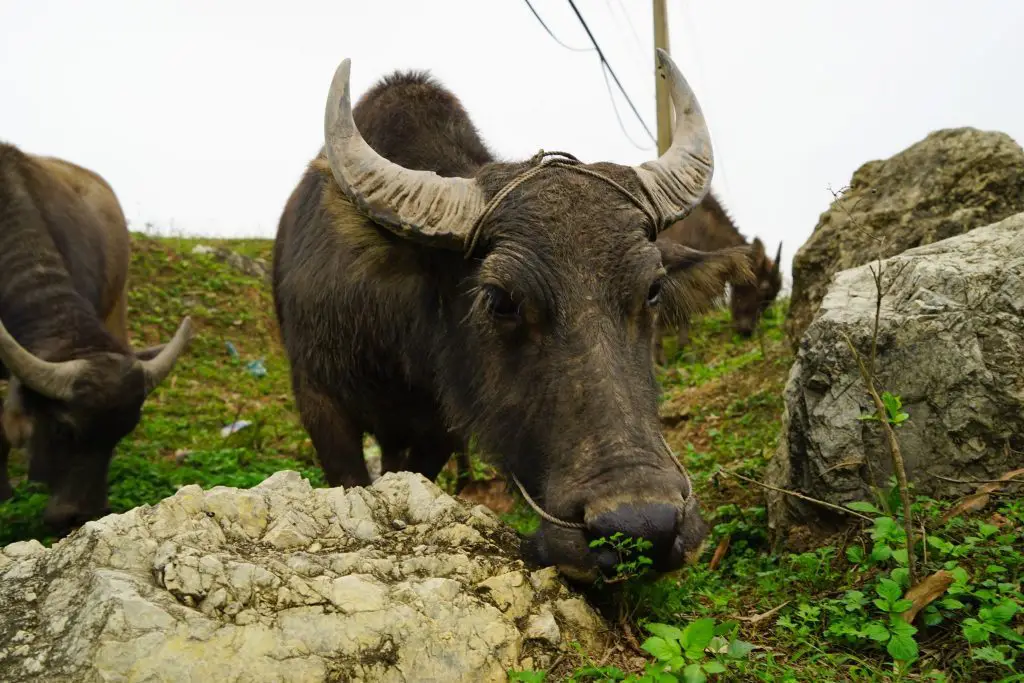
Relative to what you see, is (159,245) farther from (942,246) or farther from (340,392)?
(942,246)

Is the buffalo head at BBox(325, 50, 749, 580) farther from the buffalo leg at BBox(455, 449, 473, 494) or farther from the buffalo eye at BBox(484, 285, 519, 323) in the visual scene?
the buffalo leg at BBox(455, 449, 473, 494)

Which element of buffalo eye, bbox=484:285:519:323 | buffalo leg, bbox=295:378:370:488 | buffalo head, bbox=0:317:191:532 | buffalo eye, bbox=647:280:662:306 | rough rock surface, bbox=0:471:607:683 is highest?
buffalo eye, bbox=647:280:662:306

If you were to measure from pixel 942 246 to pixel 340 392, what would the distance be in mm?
3035

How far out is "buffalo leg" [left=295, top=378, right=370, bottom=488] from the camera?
453 centimetres

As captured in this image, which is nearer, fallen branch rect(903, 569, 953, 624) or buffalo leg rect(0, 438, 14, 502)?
fallen branch rect(903, 569, 953, 624)

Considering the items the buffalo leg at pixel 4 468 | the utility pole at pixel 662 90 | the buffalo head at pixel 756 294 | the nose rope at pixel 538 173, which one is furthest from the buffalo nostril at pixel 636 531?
the utility pole at pixel 662 90

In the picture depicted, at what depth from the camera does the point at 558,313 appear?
307 cm

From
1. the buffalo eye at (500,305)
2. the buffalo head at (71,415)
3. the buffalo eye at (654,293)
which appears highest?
the buffalo eye at (654,293)

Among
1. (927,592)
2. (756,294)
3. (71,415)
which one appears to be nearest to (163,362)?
(71,415)

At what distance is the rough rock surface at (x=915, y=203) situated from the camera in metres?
4.80

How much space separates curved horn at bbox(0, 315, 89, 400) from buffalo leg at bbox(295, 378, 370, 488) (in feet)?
7.94

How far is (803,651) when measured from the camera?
101 inches

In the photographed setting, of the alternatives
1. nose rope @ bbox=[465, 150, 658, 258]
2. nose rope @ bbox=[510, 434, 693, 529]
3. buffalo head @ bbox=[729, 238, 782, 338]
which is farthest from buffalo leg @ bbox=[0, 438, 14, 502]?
buffalo head @ bbox=[729, 238, 782, 338]

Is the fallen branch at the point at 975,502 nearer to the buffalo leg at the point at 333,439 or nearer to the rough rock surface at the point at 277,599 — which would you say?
the rough rock surface at the point at 277,599
